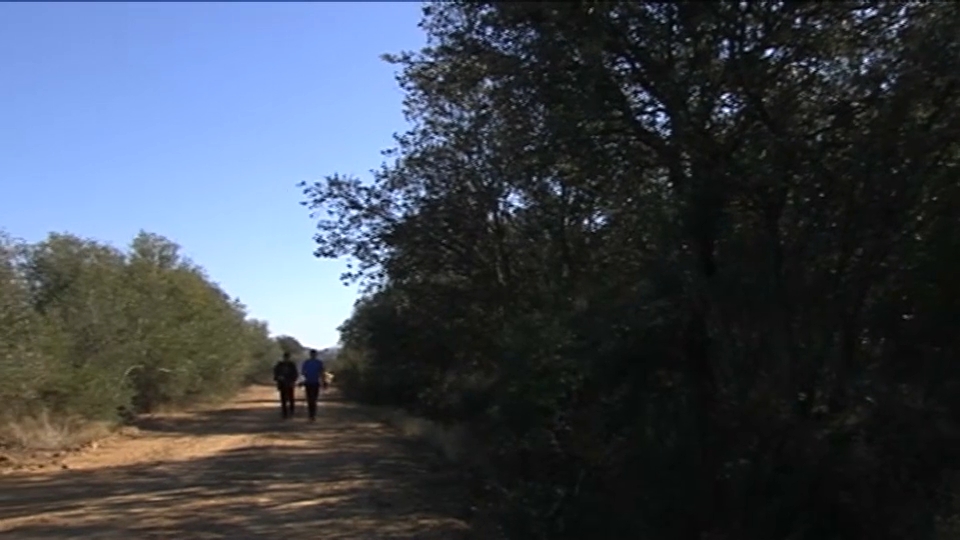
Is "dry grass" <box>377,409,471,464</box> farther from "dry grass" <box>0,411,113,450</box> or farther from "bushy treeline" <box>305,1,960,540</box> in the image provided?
"bushy treeline" <box>305,1,960,540</box>

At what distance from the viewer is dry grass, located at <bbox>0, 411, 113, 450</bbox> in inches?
912

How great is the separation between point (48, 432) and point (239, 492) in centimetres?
870

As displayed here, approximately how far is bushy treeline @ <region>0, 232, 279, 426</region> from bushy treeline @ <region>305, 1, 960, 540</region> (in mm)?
12473

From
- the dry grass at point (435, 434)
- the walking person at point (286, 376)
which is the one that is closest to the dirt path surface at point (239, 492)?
the dry grass at point (435, 434)

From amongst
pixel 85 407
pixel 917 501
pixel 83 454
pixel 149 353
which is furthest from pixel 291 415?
pixel 917 501

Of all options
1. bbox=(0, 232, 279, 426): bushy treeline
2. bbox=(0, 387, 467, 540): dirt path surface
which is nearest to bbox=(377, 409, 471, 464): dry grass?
bbox=(0, 387, 467, 540): dirt path surface

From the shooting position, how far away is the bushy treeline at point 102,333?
78.4 feet

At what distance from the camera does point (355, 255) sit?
85.8 ft

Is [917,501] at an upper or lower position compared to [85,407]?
lower

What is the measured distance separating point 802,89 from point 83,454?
16.6 m

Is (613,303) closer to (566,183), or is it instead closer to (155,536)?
(566,183)

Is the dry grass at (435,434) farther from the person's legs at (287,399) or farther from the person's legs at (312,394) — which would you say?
the person's legs at (287,399)

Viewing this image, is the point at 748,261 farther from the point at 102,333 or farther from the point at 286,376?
the point at 102,333

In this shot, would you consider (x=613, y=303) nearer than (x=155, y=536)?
No
